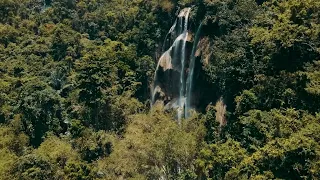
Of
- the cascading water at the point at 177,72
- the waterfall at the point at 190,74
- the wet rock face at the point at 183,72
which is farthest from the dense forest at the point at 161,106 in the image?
the cascading water at the point at 177,72

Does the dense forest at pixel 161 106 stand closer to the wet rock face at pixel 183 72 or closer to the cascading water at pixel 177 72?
the wet rock face at pixel 183 72

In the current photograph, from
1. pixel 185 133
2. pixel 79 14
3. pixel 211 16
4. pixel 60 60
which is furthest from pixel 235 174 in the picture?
pixel 79 14

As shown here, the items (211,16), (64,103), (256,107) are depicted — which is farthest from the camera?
(64,103)

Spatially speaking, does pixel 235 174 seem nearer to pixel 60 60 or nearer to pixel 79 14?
pixel 60 60

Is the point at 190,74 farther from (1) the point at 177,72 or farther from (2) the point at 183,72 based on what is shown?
(1) the point at 177,72

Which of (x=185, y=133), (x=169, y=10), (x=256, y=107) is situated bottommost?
(x=185, y=133)

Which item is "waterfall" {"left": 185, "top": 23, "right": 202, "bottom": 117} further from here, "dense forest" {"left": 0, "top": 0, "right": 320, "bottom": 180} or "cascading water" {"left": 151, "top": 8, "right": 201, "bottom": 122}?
"dense forest" {"left": 0, "top": 0, "right": 320, "bottom": 180}

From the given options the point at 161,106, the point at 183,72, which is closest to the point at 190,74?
the point at 183,72
